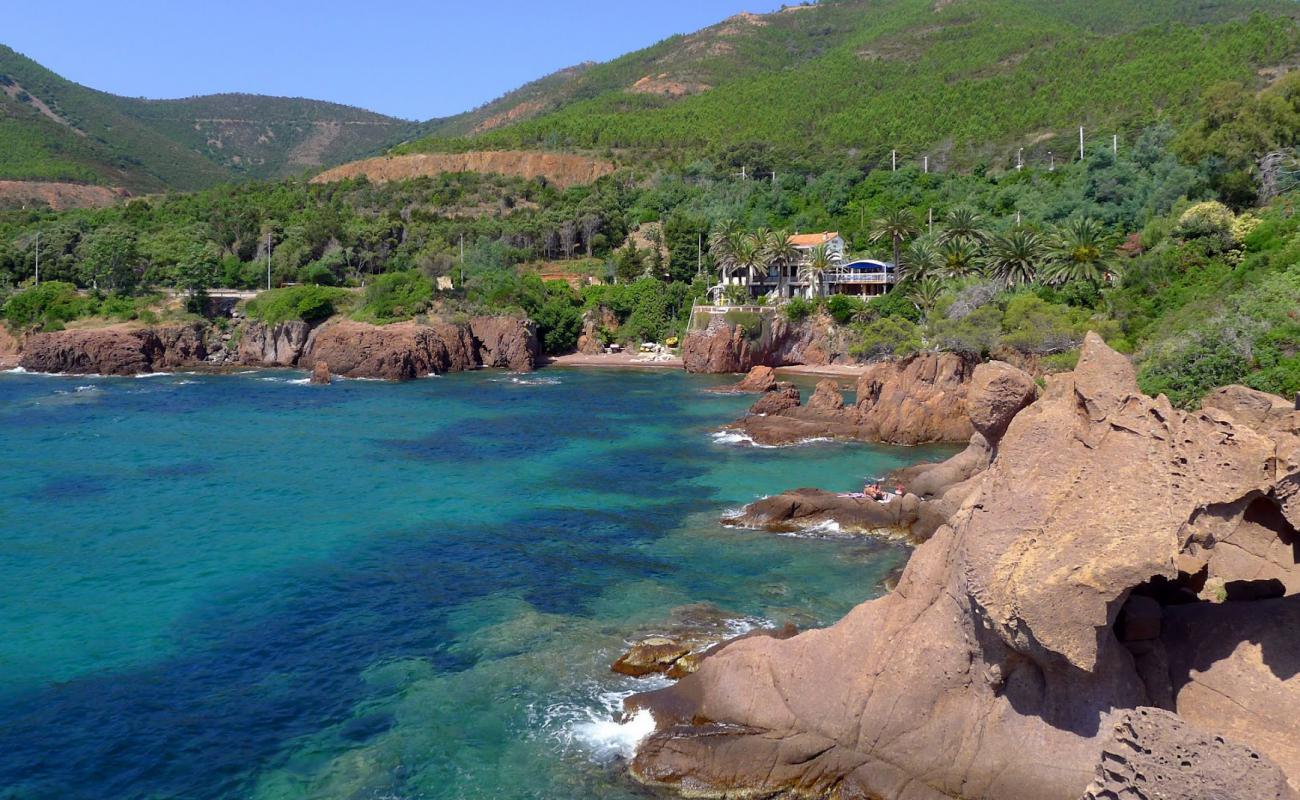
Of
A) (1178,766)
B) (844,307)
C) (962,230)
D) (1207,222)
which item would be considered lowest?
(1178,766)

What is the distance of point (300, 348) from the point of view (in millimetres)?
78062

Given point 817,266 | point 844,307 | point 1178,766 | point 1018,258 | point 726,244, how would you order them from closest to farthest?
1. point 1178,766
2. point 1018,258
3. point 844,307
4. point 817,266
5. point 726,244

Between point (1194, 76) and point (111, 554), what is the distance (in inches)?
4442

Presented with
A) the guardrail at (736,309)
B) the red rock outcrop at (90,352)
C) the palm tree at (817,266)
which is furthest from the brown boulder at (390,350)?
the palm tree at (817,266)

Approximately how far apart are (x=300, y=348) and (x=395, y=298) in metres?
8.53

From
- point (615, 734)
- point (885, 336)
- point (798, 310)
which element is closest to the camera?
point (615, 734)

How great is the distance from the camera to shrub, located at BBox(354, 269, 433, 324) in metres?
77.6

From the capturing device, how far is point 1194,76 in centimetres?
10375

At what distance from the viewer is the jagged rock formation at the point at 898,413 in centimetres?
4300

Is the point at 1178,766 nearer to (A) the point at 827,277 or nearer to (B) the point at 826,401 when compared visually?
(B) the point at 826,401

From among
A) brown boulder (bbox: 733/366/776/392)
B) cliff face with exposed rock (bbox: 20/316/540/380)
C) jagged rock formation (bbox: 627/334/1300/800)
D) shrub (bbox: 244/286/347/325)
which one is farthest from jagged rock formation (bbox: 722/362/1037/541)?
shrub (bbox: 244/286/347/325)

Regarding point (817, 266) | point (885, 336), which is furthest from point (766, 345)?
point (885, 336)

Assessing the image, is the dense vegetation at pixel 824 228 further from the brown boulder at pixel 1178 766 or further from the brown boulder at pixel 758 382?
the brown boulder at pixel 1178 766

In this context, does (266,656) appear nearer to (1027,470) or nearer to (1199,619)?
(1027,470)
